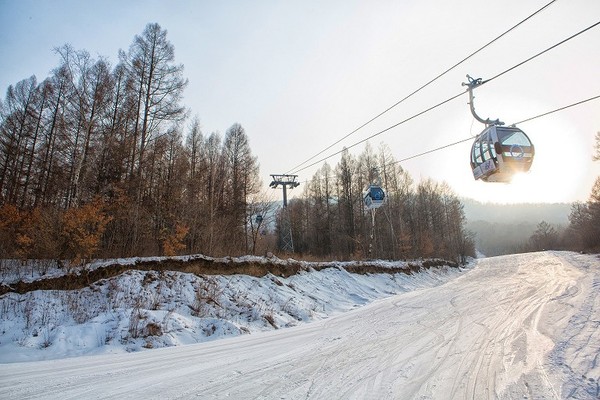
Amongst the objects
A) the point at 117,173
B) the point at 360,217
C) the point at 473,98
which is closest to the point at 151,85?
the point at 117,173

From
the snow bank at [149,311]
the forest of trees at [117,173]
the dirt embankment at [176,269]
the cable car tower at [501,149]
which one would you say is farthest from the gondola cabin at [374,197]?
the cable car tower at [501,149]

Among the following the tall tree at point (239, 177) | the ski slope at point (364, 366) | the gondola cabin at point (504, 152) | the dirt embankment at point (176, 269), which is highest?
the tall tree at point (239, 177)

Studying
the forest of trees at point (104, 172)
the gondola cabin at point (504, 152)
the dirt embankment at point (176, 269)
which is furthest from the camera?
the forest of trees at point (104, 172)

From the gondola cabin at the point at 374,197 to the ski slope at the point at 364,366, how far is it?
44.2ft

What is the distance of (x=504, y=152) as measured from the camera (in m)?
9.23

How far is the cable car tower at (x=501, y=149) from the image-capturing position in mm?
9250

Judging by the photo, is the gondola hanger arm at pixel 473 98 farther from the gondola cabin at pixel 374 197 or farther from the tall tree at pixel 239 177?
the tall tree at pixel 239 177

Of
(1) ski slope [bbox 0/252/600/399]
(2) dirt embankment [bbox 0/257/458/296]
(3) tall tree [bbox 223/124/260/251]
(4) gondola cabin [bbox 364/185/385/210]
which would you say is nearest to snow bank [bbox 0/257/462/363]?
(2) dirt embankment [bbox 0/257/458/296]

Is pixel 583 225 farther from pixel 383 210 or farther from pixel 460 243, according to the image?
pixel 383 210

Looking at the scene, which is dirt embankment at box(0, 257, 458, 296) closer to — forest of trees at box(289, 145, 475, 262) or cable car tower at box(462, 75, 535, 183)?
cable car tower at box(462, 75, 535, 183)

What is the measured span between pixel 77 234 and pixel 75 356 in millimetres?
8188

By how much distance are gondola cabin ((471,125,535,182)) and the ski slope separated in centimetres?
388

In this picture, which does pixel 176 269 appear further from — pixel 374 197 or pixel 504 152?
pixel 374 197

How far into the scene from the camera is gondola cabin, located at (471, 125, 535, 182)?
9.24m
